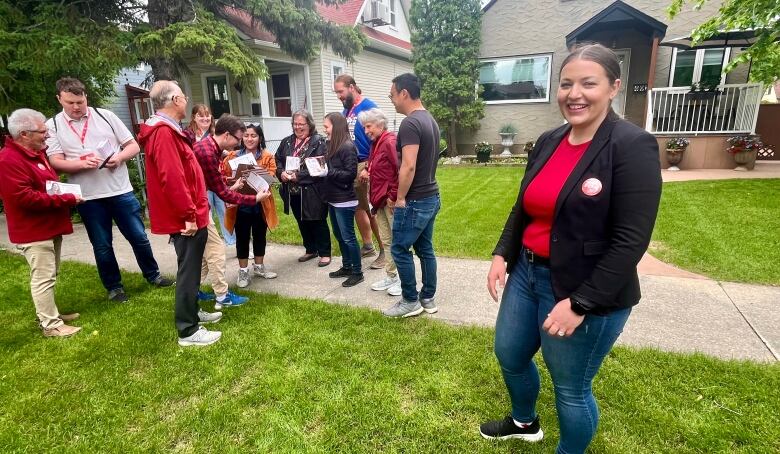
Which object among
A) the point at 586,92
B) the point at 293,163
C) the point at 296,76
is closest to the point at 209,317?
the point at 293,163

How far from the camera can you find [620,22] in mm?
11609

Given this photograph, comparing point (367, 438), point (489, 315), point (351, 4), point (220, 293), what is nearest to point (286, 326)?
point (220, 293)

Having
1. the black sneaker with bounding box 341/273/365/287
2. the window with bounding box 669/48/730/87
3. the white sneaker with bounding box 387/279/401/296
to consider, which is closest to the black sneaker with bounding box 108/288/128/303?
the black sneaker with bounding box 341/273/365/287

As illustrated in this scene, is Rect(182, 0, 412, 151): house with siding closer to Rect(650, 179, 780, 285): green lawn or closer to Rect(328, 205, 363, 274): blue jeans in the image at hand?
Rect(328, 205, 363, 274): blue jeans

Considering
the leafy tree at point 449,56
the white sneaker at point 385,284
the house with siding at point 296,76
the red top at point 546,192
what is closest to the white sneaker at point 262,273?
the white sneaker at point 385,284

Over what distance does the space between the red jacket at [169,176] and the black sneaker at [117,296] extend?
1.61m

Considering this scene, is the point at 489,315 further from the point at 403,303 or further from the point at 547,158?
the point at 547,158

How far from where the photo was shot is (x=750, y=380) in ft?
8.89

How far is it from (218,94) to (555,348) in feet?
49.7

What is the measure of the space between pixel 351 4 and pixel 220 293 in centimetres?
1571

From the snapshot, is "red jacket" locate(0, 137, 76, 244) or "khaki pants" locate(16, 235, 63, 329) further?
"khaki pants" locate(16, 235, 63, 329)

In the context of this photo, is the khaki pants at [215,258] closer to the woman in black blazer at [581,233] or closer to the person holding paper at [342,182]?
the person holding paper at [342,182]

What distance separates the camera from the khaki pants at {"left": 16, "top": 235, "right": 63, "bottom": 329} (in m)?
3.54

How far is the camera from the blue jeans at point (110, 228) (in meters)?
4.30
